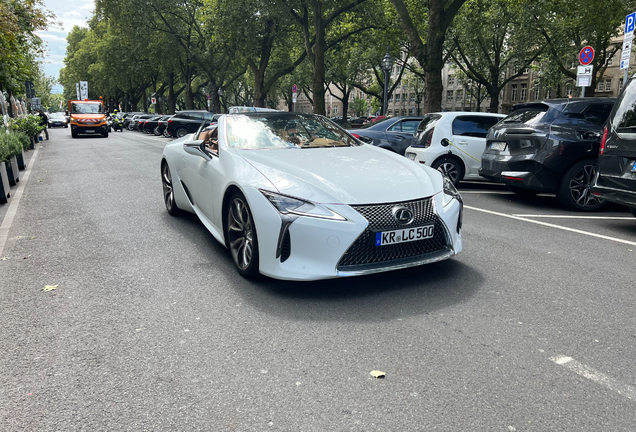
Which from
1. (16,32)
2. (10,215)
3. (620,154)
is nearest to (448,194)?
(620,154)

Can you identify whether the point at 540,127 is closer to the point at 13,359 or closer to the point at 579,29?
the point at 13,359

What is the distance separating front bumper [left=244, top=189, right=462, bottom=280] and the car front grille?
0.01m

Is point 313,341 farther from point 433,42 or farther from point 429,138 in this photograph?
point 433,42

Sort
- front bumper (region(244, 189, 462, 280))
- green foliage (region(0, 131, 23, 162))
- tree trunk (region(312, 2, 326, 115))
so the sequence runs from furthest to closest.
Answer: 1. tree trunk (region(312, 2, 326, 115))
2. green foliage (region(0, 131, 23, 162))
3. front bumper (region(244, 189, 462, 280))

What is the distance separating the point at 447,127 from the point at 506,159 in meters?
2.15

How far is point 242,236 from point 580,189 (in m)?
5.71

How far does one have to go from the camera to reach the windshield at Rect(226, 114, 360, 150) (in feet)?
16.9

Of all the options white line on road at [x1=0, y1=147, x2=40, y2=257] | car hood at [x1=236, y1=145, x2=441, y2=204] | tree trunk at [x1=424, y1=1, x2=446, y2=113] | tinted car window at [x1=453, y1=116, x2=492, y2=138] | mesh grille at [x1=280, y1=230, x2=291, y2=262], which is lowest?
white line on road at [x1=0, y1=147, x2=40, y2=257]

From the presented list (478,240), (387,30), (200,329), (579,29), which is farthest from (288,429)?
(579,29)

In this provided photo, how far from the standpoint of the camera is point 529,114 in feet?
26.8

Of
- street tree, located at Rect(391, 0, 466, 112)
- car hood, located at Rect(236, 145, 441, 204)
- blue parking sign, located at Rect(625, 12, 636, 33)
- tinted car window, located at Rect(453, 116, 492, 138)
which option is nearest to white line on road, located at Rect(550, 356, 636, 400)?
car hood, located at Rect(236, 145, 441, 204)

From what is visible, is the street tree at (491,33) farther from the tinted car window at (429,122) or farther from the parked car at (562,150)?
the parked car at (562,150)

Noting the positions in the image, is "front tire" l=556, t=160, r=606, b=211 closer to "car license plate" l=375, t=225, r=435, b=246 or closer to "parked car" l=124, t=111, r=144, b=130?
"car license plate" l=375, t=225, r=435, b=246

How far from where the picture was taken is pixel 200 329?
3.42 metres
